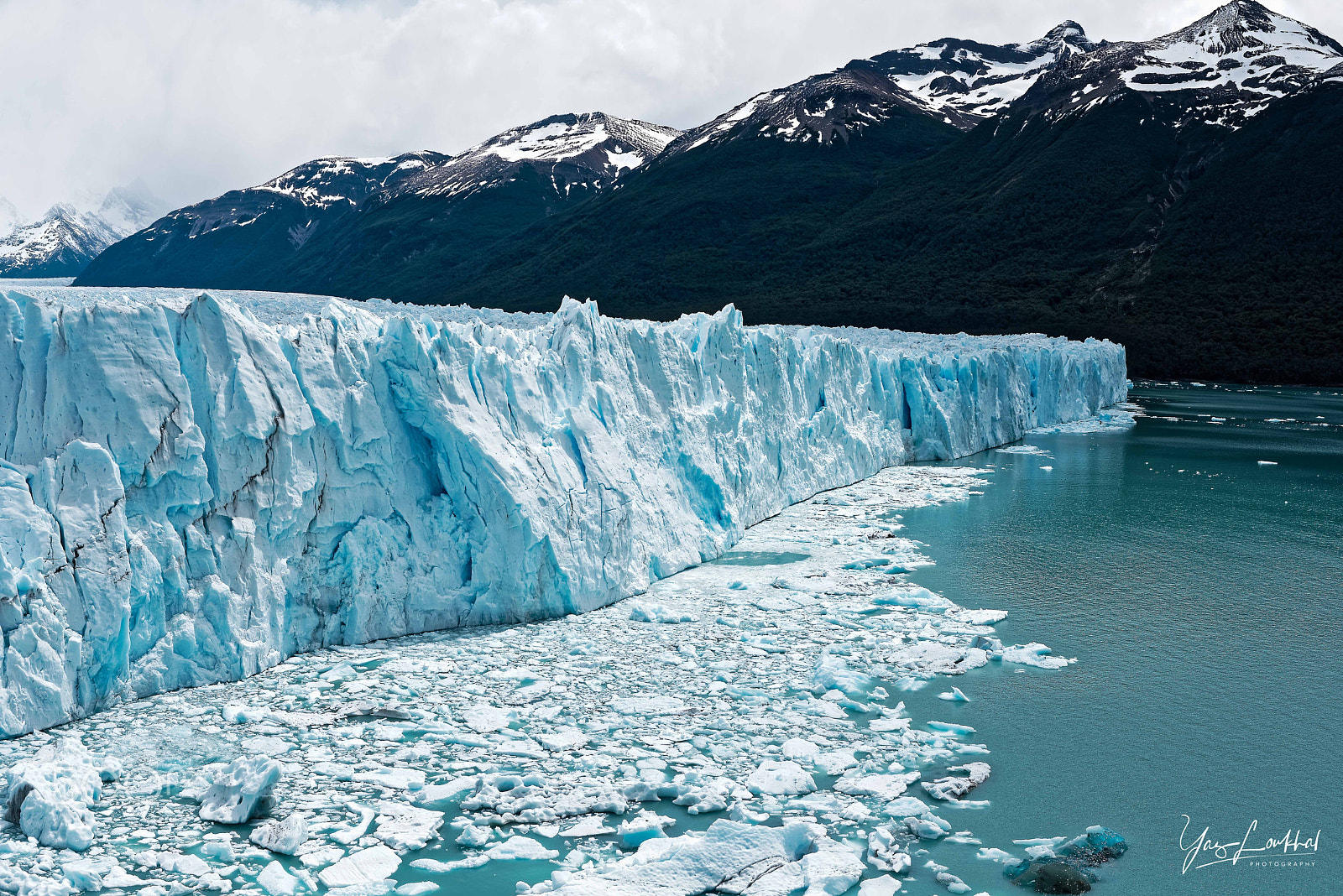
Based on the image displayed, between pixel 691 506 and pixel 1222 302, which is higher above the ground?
pixel 1222 302

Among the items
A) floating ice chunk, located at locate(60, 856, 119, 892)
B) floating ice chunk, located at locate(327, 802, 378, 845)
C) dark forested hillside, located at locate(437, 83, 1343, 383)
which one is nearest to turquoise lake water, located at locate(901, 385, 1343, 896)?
floating ice chunk, located at locate(327, 802, 378, 845)

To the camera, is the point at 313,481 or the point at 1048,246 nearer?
the point at 313,481

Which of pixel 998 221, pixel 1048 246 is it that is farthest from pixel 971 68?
pixel 1048 246

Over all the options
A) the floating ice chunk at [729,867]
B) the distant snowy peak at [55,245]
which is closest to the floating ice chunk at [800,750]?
the floating ice chunk at [729,867]

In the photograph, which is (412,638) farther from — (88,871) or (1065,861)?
(1065,861)

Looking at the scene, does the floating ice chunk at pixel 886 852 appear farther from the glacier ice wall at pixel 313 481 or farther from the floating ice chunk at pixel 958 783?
the glacier ice wall at pixel 313 481

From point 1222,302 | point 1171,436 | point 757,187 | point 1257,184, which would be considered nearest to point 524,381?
point 1171,436

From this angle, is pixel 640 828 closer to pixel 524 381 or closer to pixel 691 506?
pixel 524 381
